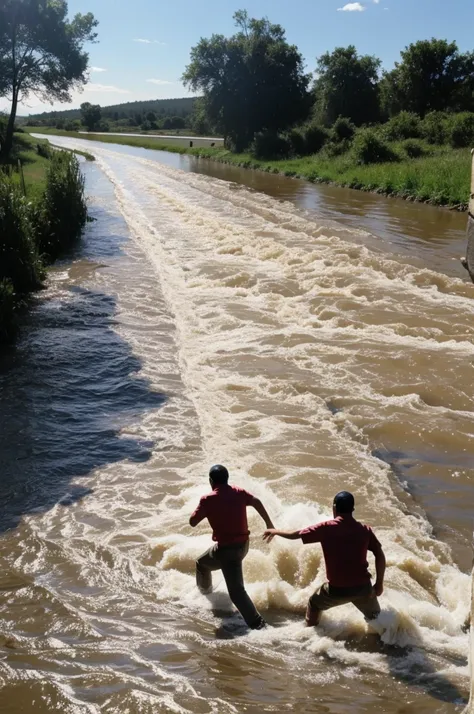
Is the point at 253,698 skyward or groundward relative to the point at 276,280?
groundward

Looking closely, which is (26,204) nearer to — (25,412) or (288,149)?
(25,412)

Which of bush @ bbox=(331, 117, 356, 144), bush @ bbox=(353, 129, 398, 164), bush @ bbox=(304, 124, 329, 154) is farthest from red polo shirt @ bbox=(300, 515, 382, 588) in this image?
bush @ bbox=(304, 124, 329, 154)

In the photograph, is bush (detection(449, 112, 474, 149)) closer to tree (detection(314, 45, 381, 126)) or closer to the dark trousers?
→ tree (detection(314, 45, 381, 126))

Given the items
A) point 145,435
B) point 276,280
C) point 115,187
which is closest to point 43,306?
point 276,280

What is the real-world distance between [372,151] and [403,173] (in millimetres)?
8150

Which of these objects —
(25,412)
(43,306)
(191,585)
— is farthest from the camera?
(43,306)

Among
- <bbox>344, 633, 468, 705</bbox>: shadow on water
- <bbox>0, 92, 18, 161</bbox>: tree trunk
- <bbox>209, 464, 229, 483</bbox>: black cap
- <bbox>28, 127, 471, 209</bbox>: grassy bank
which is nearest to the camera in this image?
<bbox>344, 633, 468, 705</bbox>: shadow on water

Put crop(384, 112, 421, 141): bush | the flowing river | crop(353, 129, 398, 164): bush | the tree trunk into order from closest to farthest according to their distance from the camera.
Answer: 1. the flowing river
2. the tree trunk
3. crop(353, 129, 398, 164): bush
4. crop(384, 112, 421, 141): bush

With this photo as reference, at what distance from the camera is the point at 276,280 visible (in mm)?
16703

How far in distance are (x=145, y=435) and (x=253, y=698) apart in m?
4.95

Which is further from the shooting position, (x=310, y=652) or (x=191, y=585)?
(x=191, y=585)

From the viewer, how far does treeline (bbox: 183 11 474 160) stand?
51375 mm

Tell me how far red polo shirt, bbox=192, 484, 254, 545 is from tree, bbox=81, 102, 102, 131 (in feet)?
424

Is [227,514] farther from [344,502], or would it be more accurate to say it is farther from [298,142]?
[298,142]
